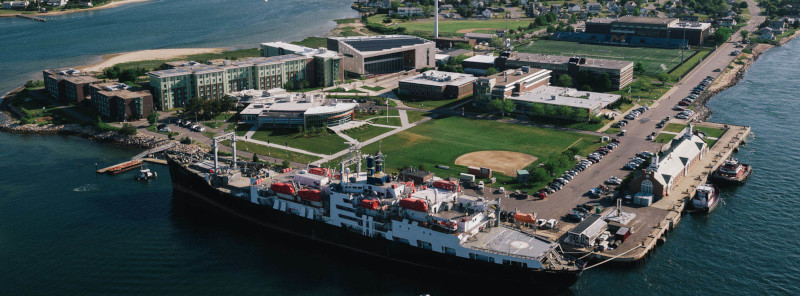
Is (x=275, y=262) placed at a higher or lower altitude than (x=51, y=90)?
lower

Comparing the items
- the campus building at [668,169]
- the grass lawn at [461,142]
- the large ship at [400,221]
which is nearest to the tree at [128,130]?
the large ship at [400,221]

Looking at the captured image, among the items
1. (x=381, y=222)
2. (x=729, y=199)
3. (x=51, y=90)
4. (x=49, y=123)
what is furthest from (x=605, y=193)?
(x=51, y=90)

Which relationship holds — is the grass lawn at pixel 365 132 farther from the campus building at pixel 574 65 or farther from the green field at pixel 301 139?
the campus building at pixel 574 65

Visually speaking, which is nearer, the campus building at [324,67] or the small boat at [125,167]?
the small boat at [125,167]

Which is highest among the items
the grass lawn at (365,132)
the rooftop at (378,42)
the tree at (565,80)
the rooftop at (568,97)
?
the rooftop at (378,42)

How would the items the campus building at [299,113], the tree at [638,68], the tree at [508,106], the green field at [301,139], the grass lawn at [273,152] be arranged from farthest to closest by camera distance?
the tree at [638,68] < the tree at [508,106] < the campus building at [299,113] < the green field at [301,139] < the grass lawn at [273,152]

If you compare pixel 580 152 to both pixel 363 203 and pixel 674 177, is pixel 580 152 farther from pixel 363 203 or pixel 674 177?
pixel 363 203

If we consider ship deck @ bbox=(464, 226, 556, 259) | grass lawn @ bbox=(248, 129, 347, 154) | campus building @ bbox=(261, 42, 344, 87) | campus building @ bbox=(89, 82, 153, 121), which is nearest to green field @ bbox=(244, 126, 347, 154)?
grass lawn @ bbox=(248, 129, 347, 154)
